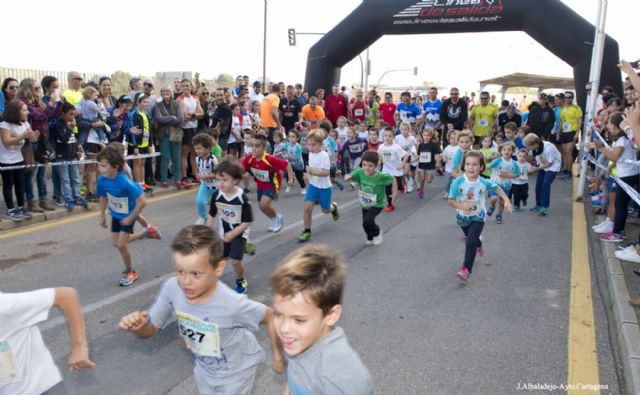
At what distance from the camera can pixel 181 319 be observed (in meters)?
2.53

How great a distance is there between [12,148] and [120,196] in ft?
11.0

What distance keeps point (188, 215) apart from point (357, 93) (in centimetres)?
899

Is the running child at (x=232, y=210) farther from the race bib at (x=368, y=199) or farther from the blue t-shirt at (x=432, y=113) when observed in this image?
the blue t-shirt at (x=432, y=113)

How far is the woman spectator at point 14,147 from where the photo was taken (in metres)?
7.07

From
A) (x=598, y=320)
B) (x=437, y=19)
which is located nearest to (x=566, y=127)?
(x=437, y=19)

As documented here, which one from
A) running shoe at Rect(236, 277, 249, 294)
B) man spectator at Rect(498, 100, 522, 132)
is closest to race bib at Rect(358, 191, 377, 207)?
running shoe at Rect(236, 277, 249, 294)

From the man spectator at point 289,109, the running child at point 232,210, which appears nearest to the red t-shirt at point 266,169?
the running child at point 232,210

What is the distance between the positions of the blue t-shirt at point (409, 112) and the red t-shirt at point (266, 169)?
29.3 ft

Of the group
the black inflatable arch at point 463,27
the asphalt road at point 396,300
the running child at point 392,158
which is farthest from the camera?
the black inflatable arch at point 463,27

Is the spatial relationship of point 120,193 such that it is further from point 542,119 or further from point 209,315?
point 542,119

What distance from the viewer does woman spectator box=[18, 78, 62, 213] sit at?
25.0 feet

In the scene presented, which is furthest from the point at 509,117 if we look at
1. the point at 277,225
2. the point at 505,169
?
the point at 277,225

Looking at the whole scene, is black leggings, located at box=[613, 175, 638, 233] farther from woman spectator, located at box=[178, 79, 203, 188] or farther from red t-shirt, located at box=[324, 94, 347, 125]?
red t-shirt, located at box=[324, 94, 347, 125]

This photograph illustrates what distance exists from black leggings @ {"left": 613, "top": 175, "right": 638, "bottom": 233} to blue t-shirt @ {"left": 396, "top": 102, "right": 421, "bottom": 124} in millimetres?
8703
